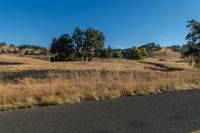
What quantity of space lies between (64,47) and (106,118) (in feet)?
231

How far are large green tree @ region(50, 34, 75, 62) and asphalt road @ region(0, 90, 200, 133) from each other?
67260mm

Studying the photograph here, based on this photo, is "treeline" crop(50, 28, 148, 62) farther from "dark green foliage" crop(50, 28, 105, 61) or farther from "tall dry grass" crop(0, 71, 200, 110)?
"tall dry grass" crop(0, 71, 200, 110)

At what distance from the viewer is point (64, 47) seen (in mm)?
80438

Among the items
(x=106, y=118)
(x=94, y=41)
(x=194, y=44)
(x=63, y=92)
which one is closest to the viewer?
(x=106, y=118)

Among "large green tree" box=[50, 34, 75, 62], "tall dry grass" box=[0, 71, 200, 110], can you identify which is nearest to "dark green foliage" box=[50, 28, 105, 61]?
"large green tree" box=[50, 34, 75, 62]

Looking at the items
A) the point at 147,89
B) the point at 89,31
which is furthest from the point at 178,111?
the point at 89,31

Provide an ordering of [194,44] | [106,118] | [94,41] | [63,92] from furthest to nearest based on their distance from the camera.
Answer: [94,41] < [194,44] < [63,92] < [106,118]

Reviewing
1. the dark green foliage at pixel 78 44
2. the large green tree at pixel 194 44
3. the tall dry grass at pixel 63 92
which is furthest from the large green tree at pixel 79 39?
the tall dry grass at pixel 63 92

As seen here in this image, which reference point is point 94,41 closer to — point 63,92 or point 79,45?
point 79,45

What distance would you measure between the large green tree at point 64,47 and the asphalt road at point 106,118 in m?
67.3

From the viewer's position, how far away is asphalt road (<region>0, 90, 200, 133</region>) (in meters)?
8.93

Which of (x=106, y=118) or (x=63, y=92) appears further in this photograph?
(x=63, y=92)

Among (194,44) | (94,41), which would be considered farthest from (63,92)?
(94,41)

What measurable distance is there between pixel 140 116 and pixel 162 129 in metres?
2.00
